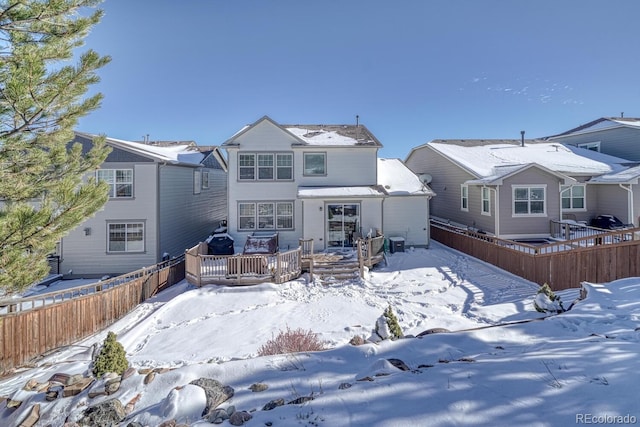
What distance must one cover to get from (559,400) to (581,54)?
21.1 metres

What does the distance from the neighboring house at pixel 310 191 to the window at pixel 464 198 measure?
135 inches

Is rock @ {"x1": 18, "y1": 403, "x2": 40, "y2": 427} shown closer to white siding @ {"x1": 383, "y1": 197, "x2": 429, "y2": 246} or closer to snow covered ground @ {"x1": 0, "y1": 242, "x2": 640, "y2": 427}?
snow covered ground @ {"x1": 0, "y1": 242, "x2": 640, "y2": 427}

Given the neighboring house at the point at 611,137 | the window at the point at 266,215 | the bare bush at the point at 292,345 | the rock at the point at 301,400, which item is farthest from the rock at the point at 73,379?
the neighboring house at the point at 611,137

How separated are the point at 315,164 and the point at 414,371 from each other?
1420cm

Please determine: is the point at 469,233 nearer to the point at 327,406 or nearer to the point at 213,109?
the point at 327,406

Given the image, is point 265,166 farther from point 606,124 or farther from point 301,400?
point 606,124

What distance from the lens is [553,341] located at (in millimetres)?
4648

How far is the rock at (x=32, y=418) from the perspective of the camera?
3.84 m

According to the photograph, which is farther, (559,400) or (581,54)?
(581,54)

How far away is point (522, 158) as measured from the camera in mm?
19812

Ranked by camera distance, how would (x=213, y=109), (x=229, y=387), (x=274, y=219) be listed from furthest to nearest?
(x=213, y=109) < (x=274, y=219) < (x=229, y=387)

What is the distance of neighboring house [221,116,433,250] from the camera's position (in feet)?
53.6

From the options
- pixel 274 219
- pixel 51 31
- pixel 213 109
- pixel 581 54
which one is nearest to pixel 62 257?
pixel 274 219

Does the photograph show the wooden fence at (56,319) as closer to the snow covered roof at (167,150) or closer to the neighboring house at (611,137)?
the snow covered roof at (167,150)
